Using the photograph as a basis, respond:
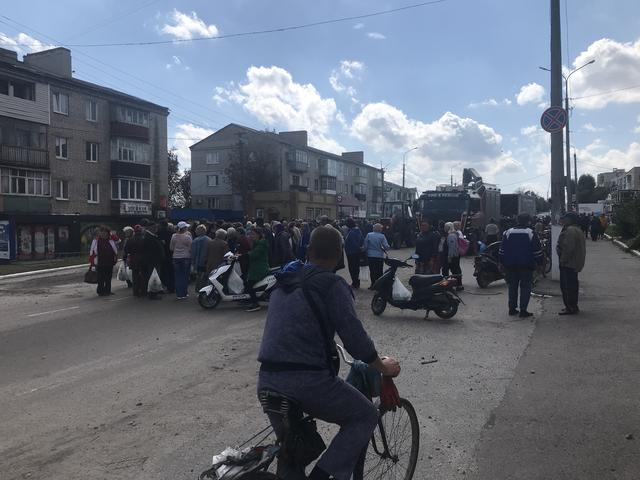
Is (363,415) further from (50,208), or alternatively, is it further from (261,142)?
(261,142)

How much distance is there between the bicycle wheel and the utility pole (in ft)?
41.4

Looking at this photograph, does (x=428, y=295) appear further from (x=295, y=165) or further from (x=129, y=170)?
(x=295, y=165)

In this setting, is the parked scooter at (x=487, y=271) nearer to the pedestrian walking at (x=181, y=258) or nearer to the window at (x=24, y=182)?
the pedestrian walking at (x=181, y=258)

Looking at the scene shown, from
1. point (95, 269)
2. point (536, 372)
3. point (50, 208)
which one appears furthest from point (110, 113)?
point (536, 372)

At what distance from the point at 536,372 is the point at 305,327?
4.65 meters

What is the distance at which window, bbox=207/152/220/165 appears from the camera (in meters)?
68.4

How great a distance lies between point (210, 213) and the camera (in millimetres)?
42438

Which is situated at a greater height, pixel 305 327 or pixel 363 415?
pixel 305 327

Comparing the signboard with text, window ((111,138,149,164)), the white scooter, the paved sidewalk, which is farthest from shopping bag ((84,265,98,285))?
window ((111,138,149,164))

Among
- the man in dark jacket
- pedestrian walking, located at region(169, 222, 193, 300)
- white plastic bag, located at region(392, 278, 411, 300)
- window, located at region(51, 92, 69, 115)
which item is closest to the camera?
the man in dark jacket

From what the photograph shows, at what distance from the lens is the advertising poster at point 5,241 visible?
2438cm

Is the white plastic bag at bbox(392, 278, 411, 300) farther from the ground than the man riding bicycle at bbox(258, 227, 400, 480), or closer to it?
closer to it

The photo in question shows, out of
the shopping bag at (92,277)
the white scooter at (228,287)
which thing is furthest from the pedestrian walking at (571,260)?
the shopping bag at (92,277)

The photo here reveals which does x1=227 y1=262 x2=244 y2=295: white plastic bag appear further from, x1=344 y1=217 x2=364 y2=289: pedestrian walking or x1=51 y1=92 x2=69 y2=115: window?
x1=51 y1=92 x2=69 y2=115: window
